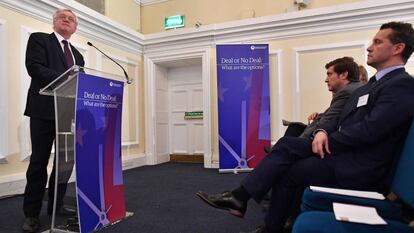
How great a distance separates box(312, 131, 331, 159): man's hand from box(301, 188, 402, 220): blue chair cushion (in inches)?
12.5

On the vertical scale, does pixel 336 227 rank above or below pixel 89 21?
below

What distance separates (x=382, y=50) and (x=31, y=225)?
7.39ft

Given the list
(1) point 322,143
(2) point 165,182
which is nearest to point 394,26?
(1) point 322,143

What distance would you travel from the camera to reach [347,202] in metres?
1.03

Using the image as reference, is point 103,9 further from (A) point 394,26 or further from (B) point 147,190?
(A) point 394,26

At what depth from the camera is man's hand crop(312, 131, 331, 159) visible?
1.42 metres

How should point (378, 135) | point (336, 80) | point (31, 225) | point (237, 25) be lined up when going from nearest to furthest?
point (378, 135) → point (31, 225) → point (336, 80) → point (237, 25)

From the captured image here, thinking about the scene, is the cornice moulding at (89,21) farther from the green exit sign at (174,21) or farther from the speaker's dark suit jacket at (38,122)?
the speaker's dark suit jacket at (38,122)

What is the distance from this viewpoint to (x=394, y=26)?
1.44 m

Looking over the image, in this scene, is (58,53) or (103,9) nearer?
(58,53)

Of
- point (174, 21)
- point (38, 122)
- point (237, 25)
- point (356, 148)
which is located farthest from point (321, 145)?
point (174, 21)

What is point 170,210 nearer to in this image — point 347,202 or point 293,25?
point 347,202

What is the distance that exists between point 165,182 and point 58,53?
1.98 metres

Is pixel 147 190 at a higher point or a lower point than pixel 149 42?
lower
